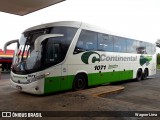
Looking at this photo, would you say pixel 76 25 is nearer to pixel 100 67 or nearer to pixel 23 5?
pixel 100 67

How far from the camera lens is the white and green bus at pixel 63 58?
9992mm

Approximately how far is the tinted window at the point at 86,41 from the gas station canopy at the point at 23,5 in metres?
2.24

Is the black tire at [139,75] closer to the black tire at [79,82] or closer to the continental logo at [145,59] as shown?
the continental logo at [145,59]

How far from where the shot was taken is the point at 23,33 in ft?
38.1

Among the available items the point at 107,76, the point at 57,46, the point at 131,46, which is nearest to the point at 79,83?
the point at 57,46

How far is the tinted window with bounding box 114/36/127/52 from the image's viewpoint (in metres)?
15.1

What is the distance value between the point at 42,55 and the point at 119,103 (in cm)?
378

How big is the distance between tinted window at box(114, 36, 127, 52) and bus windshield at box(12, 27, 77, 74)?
14.3 ft

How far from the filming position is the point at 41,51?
32.9 ft

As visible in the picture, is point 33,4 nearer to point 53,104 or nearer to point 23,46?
point 23,46

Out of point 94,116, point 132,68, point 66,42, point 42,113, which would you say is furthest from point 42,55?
point 132,68

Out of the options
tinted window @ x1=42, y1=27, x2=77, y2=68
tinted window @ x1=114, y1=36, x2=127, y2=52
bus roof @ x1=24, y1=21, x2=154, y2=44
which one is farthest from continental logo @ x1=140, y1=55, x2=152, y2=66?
tinted window @ x1=42, y1=27, x2=77, y2=68

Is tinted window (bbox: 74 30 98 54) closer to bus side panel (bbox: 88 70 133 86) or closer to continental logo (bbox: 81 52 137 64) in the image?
continental logo (bbox: 81 52 137 64)

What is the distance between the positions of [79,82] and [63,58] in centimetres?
167
